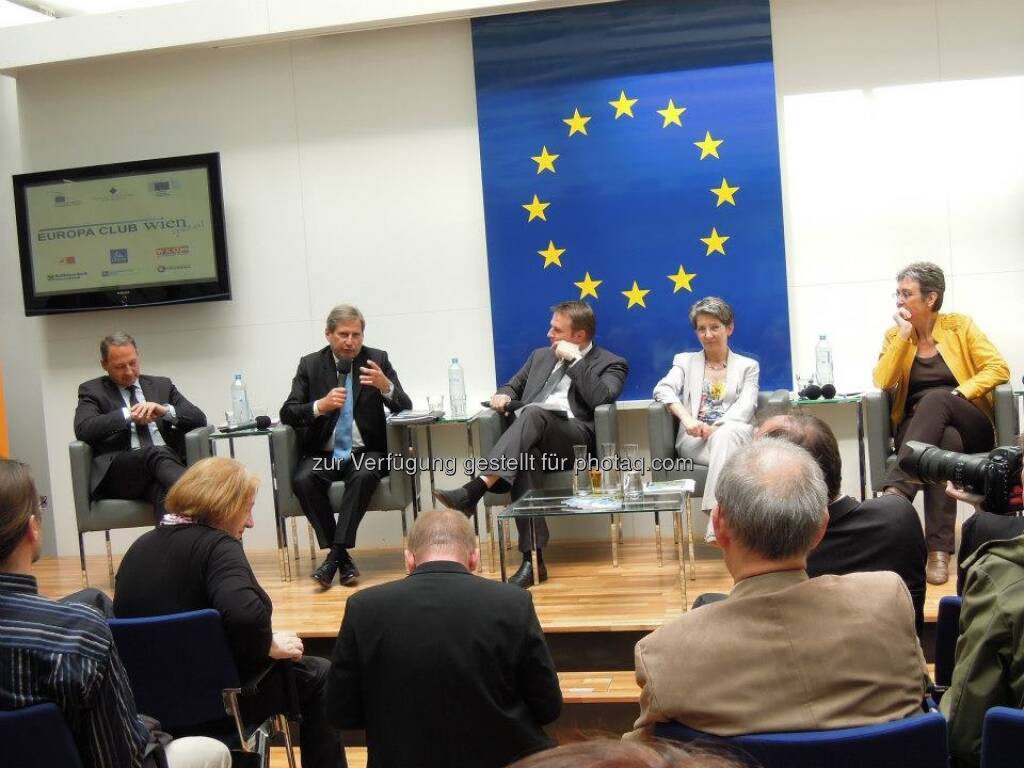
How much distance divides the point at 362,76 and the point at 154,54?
123cm

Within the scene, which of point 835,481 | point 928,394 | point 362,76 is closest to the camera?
point 835,481

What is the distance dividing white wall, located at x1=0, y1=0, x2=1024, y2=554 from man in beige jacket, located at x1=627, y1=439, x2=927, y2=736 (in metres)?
4.04

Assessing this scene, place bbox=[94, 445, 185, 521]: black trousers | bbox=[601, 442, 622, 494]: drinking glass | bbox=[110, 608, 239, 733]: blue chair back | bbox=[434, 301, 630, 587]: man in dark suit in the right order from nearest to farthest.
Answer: bbox=[110, 608, 239, 733]: blue chair back
bbox=[601, 442, 622, 494]: drinking glass
bbox=[434, 301, 630, 587]: man in dark suit
bbox=[94, 445, 185, 521]: black trousers

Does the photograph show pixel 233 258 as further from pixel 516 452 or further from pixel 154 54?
pixel 516 452

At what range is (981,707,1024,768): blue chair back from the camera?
162 cm

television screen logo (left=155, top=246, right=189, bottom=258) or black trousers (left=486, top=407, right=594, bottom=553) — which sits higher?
television screen logo (left=155, top=246, right=189, bottom=258)

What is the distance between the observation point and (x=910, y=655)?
1.81 metres

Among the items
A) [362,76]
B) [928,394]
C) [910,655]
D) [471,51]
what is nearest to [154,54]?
[362,76]

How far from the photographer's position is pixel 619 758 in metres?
0.62

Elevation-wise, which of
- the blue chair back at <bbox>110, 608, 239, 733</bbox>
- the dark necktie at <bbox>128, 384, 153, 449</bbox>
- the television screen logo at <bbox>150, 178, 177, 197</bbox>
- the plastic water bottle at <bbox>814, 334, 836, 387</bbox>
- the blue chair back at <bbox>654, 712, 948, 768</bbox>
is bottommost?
the blue chair back at <bbox>110, 608, 239, 733</bbox>

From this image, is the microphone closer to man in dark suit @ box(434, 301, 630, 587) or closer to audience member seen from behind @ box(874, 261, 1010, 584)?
man in dark suit @ box(434, 301, 630, 587)

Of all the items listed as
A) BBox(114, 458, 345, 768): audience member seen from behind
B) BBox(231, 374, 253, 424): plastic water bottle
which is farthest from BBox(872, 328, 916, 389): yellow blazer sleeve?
BBox(231, 374, 253, 424): plastic water bottle

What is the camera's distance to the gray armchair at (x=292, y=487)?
5.35 metres

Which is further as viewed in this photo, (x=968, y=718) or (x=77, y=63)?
(x=77, y=63)
